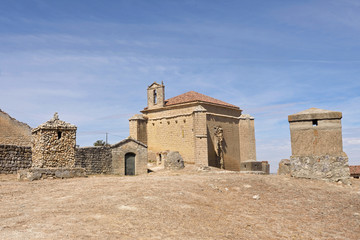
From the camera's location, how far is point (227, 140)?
31156 millimetres

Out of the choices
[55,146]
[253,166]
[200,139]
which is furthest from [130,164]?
[55,146]

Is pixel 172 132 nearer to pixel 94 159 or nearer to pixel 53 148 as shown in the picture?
pixel 94 159

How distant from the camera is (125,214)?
5.81m

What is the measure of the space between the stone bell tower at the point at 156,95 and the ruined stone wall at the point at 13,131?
11.4m

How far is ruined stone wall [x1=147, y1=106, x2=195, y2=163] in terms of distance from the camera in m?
28.8

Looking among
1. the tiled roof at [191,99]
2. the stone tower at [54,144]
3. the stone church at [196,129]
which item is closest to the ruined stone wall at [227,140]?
the stone church at [196,129]

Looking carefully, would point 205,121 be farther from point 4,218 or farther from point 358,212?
point 4,218

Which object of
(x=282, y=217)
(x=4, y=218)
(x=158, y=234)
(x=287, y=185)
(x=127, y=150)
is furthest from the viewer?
(x=127, y=150)

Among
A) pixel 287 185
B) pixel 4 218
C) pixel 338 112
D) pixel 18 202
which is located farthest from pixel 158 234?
pixel 338 112

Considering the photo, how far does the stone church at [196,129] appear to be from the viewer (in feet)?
92.1

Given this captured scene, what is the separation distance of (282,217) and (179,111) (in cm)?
2346

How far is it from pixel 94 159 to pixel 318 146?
592 inches

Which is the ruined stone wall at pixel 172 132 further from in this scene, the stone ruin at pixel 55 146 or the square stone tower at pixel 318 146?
the square stone tower at pixel 318 146

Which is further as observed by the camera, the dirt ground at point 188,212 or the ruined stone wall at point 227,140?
the ruined stone wall at point 227,140
